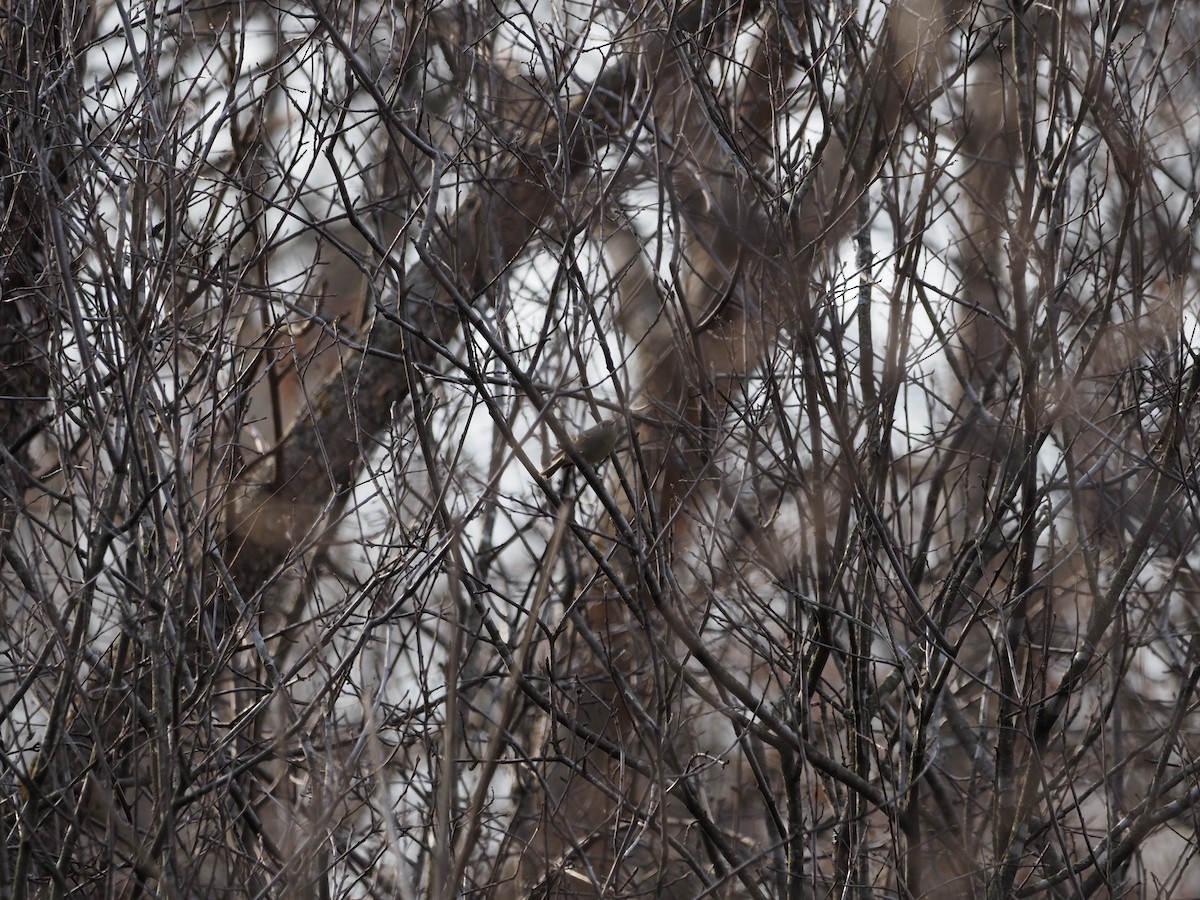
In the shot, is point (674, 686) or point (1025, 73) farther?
point (1025, 73)

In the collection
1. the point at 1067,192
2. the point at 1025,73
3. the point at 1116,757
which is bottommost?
the point at 1116,757

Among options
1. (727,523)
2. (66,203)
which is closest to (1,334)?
(66,203)

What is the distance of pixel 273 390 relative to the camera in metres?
5.03

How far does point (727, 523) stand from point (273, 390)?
259cm

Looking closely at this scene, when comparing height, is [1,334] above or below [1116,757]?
above

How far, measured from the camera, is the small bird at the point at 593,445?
330 cm

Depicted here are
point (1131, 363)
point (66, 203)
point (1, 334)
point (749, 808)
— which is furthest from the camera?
point (749, 808)

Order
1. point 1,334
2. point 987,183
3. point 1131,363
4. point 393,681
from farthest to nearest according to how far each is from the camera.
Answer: point 393,681 → point 1,334 → point 987,183 → point 1131,363

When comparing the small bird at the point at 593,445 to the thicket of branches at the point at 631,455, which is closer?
the thicket of branches at the point at 631,455

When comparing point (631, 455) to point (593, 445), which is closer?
point (631, 455)

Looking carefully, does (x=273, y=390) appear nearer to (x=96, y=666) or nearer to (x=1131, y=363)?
(x=96, y=666)

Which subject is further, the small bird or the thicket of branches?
the small bird

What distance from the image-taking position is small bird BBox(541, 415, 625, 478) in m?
3.30

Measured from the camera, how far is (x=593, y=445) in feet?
12.0
